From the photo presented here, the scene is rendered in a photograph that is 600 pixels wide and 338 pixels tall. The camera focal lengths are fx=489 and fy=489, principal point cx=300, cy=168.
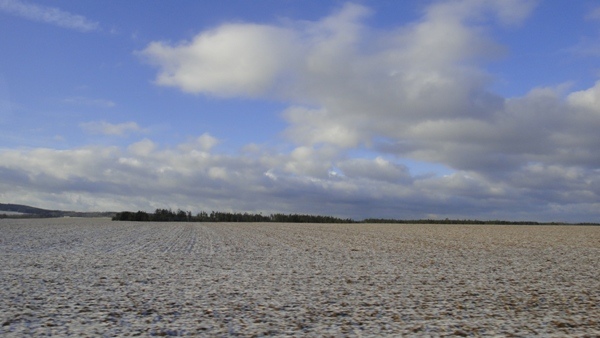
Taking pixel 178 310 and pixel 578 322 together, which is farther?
pixel 178 310

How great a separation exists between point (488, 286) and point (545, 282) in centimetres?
201

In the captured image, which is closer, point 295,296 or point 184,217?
point 295,296

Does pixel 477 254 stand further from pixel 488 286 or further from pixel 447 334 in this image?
pixel 447 334

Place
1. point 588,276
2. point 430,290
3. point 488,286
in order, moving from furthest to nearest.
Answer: point 588,276, point 488,286, point 430,290

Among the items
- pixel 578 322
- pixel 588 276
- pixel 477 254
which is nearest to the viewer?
pixel 578 322

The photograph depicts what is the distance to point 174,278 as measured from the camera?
1334 centimetres

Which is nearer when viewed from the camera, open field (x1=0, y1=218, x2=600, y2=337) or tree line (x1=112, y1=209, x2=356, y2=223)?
open field (x1=0, y1=218, x2=600, y2=337)

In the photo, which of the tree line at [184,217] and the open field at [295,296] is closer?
the open field at [295,296]

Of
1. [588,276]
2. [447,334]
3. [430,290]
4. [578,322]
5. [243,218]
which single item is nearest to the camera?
[447,334]

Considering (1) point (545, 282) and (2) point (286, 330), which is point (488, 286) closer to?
(1) point (545, 282)

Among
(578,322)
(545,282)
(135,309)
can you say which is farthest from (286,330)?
(545,282)

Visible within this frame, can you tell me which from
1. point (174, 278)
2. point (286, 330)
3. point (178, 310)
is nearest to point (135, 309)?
point (178, 310)

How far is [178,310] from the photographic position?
29.8 ft

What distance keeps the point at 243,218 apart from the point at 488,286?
98.1 m
